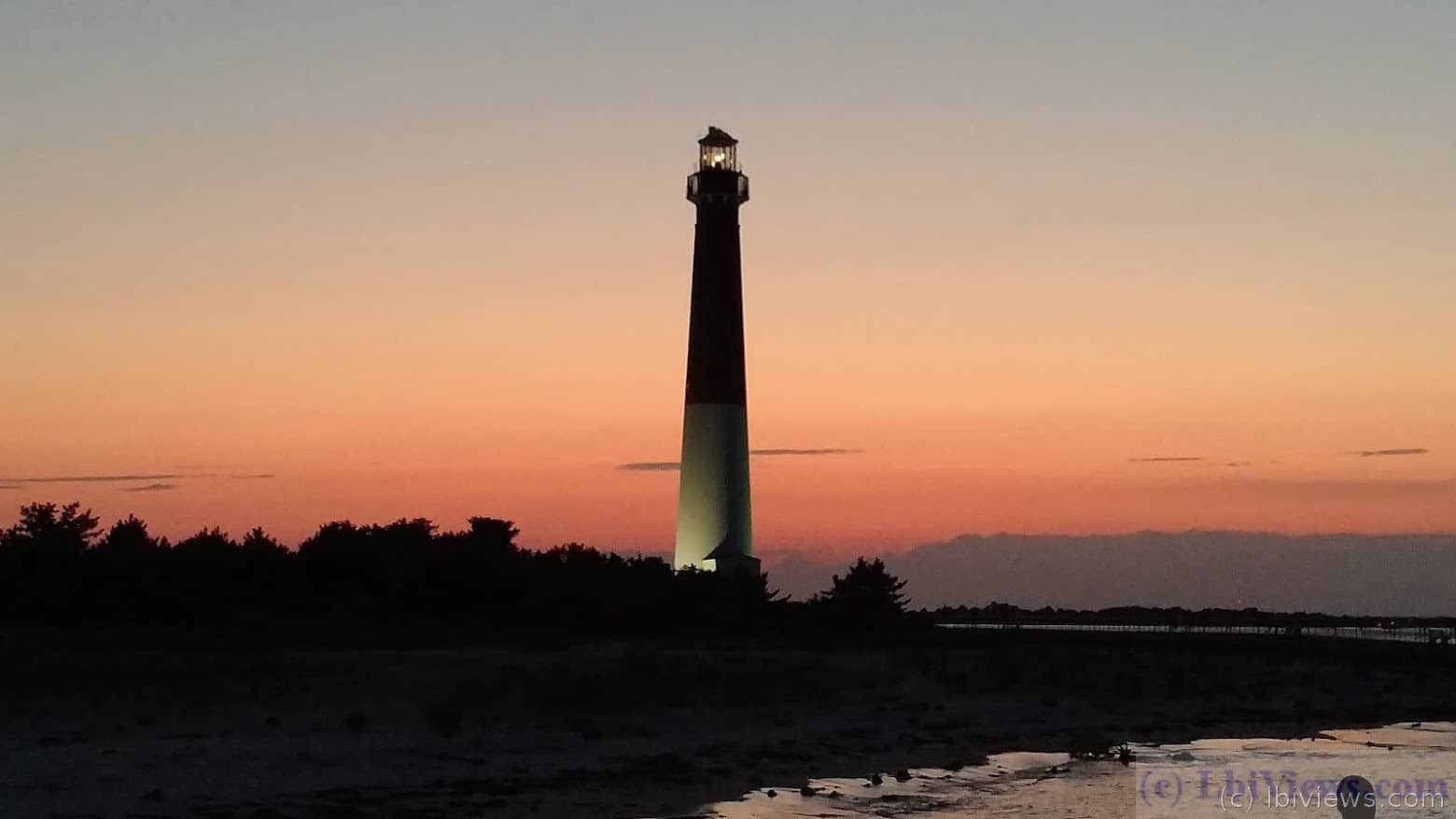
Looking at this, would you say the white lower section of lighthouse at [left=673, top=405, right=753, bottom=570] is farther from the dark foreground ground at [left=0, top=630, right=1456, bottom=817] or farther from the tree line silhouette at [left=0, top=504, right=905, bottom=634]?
the dark foreground ground at [left=0, top=630, right=1456, bottom=817]

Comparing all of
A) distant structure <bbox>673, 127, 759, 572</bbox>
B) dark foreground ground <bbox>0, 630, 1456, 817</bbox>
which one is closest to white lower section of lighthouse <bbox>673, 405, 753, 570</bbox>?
distant structure <bbox>673, 127, 759, 572</bbox>

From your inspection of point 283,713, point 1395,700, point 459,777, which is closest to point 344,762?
point 459,777

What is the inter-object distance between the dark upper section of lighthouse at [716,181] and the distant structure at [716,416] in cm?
11

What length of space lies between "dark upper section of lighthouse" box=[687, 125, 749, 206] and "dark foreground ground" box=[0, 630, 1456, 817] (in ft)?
51.9

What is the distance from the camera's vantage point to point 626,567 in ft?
164

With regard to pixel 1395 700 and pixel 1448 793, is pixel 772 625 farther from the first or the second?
pixel 1448 793

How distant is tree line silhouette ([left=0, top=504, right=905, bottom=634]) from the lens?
4234 cm

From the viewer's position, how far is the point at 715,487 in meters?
51.4

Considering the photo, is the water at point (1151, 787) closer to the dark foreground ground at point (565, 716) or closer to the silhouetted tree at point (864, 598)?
the dark foreground ground at point (565, 716)

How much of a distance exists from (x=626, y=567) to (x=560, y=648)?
11.5 m

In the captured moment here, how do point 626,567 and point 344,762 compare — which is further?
point 626,567

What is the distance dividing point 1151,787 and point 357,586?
25333 mm

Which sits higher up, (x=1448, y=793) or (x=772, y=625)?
(x=772, y=625)

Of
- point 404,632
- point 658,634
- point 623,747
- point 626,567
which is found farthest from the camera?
point 626,567
